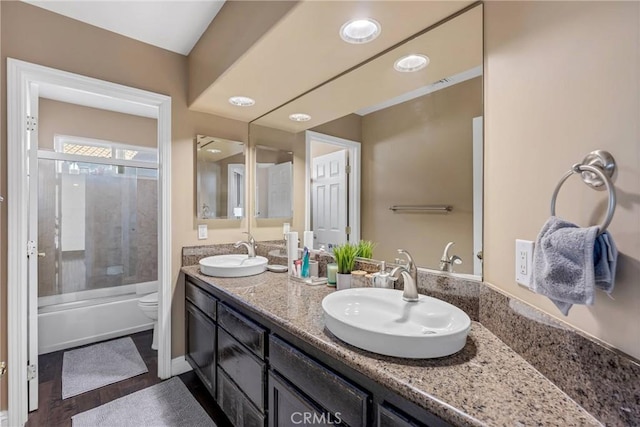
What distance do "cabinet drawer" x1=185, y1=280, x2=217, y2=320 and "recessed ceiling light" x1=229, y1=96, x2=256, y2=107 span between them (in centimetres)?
138

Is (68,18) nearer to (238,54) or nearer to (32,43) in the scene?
(32,43)

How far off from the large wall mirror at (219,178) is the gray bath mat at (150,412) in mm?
1285

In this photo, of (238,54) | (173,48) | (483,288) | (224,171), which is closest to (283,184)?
(224,171)

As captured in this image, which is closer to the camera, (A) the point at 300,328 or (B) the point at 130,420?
(A) the point at 300,328

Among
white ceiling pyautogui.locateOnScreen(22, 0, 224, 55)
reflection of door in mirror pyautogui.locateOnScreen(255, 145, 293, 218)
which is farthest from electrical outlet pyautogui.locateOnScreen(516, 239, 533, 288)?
white ceiling pyautogui.locateOnScreen(22, 0, 224, 55)

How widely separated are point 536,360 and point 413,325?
0.39 meters

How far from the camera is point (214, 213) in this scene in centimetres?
241

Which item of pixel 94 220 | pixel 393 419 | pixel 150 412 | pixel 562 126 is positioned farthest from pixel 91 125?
pixel 562 126

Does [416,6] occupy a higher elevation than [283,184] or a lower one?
higher

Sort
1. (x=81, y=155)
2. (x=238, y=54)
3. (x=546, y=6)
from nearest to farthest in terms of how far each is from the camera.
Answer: (x=546, y=6) → (x=238, y=54) → (x=81, y=155)

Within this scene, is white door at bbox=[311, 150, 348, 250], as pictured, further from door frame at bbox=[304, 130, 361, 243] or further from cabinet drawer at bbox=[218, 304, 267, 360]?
cabinet drawer at bbox=[218, 304, 267, 360]

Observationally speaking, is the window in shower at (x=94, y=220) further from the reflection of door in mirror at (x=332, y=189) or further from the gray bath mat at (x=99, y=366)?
the reflection of door in mirror at (x=332, y=189)

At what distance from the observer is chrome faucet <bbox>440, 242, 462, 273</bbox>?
1265 mm

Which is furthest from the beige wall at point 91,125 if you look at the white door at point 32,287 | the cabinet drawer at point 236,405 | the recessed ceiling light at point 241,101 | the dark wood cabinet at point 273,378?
the cabinet drawer at point 236,405
